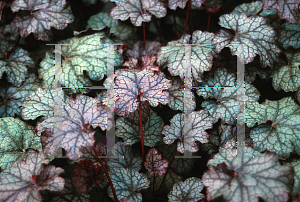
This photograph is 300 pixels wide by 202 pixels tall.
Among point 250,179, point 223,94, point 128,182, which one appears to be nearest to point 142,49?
point 223,94

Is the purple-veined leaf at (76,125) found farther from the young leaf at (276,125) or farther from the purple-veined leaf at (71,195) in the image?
the young leaf at (276,125)

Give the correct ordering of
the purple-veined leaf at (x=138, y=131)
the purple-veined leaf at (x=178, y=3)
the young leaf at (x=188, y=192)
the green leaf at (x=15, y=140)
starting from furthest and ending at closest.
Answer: the purple-veined leaf at (x=178, y=3), the purple-veined leaf at (x=138, y=131), the green leaf at (x=15, y=140), the young leaf at (x=188, y=192)

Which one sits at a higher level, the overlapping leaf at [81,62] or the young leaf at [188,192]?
the overlapping leaf at [81,62]

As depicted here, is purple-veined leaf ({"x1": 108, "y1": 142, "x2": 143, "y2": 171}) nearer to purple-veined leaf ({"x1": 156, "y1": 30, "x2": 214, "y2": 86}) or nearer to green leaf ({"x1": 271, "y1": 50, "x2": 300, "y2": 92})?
purple-veined leaf ({"x1": 156, "y1": 30, "x2": 214, "y2": 86})

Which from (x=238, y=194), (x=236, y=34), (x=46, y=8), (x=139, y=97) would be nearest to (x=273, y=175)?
(x=238, y=194)

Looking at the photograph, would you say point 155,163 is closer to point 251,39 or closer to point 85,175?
point 85,175

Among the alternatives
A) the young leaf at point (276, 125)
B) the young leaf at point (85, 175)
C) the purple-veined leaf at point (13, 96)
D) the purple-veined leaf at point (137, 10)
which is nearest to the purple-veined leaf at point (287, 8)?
the young leaf at point (276, 125)

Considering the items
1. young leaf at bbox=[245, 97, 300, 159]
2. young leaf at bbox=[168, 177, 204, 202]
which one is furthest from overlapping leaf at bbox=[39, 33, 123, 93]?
young leaf at bbox=[245, 97, 300, 159]
